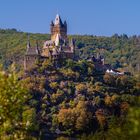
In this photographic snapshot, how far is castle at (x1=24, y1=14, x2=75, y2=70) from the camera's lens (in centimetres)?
13738

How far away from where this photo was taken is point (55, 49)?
5438 inches

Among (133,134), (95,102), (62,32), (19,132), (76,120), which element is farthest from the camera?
(62,32)

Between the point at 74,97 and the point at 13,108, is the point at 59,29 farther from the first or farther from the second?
the point at 13,108

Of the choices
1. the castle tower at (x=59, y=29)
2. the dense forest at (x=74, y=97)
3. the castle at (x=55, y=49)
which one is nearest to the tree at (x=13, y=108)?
the dense forest at (x=74, y=97)

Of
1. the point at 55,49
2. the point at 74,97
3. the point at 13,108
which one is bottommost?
the point at 74,97

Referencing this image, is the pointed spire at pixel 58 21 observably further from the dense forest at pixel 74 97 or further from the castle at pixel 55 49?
the dense forest at pixel 74 97

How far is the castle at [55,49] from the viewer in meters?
137

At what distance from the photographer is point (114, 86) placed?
5438 inches

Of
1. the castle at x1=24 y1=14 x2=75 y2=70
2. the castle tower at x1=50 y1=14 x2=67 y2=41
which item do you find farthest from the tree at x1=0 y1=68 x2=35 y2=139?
the castle tower at x1=50 y1=14 x2=67 y2=41

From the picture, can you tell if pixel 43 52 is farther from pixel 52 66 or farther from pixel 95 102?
pixel 95 102

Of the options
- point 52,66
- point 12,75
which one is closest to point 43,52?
point 52,66

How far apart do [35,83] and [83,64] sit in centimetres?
1283

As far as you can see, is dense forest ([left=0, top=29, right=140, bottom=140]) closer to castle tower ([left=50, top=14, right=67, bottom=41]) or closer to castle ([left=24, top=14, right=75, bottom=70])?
castle ([left=24, top=14, right=75, bottom=70])

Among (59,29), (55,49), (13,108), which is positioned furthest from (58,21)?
(13,108)
